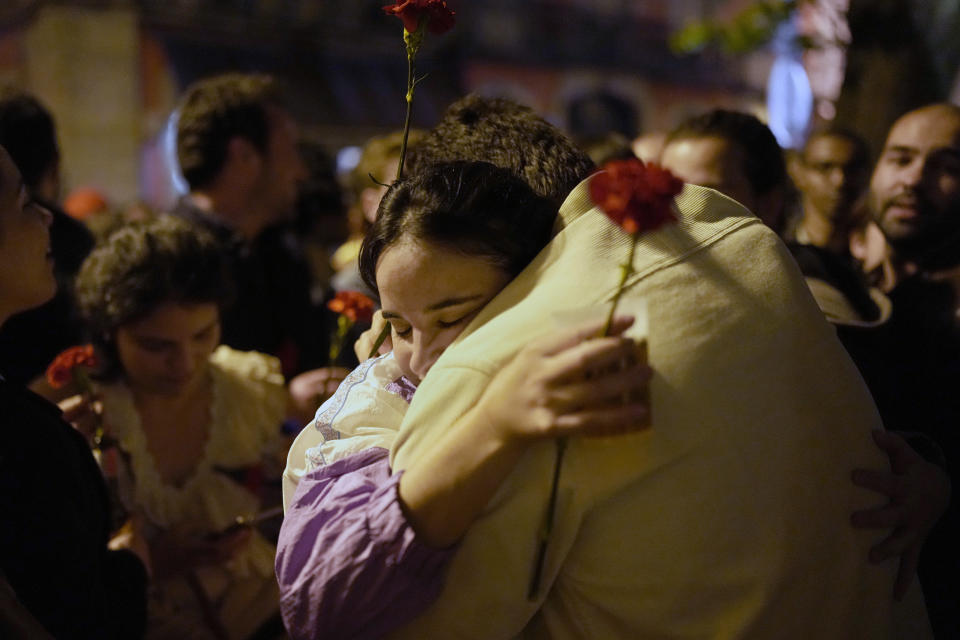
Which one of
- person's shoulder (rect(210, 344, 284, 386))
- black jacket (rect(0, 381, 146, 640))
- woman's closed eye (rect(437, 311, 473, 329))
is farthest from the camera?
person's shoulder (rect(210, 344, 284, 386))

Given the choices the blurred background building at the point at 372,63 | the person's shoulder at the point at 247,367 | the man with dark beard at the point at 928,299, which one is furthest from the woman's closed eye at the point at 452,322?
the blurred background building at the point at 372,63

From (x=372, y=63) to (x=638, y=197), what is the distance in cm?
1915

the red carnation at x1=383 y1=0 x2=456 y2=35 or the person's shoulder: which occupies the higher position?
the red carnation at x1=383 y1=0 x2=456 y2=35

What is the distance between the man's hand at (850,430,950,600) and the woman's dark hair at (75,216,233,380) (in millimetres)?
1910

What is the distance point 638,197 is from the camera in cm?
124

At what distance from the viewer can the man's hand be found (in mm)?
1495

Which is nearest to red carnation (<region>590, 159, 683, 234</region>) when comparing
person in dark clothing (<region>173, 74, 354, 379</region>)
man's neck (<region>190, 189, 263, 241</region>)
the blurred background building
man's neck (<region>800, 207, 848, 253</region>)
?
person in dark clothing (<region>173, 74, 354, 379</region>)

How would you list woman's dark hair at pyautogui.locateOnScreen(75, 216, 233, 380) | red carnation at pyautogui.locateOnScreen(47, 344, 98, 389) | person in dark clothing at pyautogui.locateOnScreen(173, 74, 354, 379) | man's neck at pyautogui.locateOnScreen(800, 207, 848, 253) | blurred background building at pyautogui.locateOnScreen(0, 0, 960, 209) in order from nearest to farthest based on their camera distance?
red carnation at pyautogui.locateOnScreen(47, 344, 98, 389) < woman's dark hair at pyautogui.locateOnScreen(75, 216, 233, 380) < person in dark clothing at pyautogui.locateOnScreen(173, 74, 354, 379) < man's neck at pyautogui.locateOnScreen(800, 207, 848, 253) < blurred background building at pyautogui.locateOnScreen(0, 0, 960, 209)

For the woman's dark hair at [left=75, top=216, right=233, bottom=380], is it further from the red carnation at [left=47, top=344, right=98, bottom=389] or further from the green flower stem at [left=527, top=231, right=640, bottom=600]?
the green flower stem at [left=527, top=231, right=640, bottom=600]

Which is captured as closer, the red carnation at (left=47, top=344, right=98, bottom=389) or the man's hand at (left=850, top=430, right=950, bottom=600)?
the man's hand at (left=850, top=430, right=950, bottom=600)

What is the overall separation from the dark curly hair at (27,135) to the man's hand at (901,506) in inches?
126

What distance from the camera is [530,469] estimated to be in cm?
135

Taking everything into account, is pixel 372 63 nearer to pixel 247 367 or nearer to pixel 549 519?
pixel 247 367

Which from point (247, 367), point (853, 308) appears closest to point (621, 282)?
point (853, 308)
